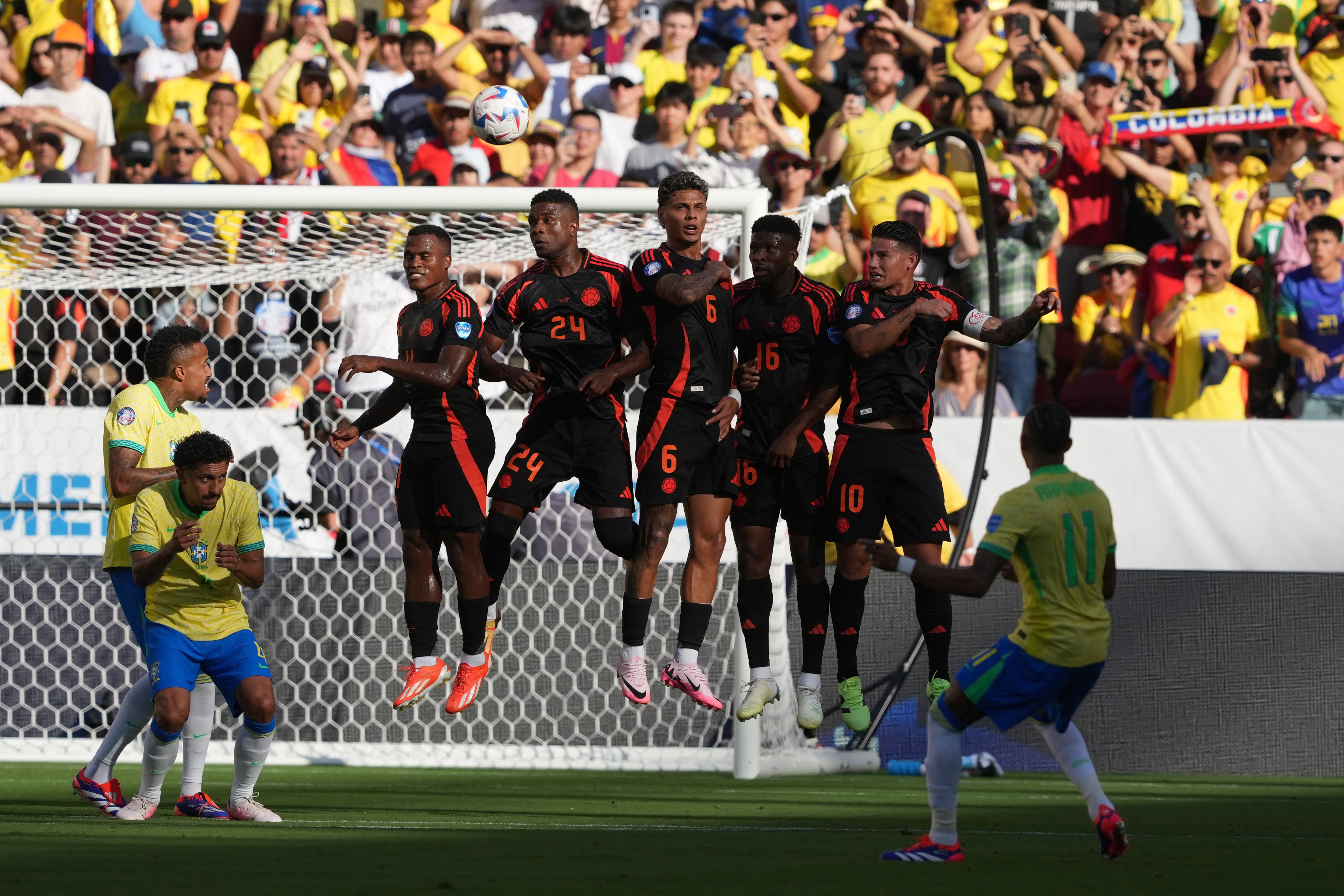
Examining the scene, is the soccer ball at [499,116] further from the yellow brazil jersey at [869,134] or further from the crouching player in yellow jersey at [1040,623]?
the yellow brazil jersey at [869,134]

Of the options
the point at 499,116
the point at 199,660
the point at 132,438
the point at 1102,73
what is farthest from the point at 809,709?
the point at 1102,73

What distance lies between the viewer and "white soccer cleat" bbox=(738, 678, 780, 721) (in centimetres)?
794

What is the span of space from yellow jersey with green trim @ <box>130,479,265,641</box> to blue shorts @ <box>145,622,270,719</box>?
3 cm

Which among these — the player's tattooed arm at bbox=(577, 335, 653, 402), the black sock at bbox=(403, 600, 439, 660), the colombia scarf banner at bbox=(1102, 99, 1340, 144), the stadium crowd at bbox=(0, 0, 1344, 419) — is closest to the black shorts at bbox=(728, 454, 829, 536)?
the player's tattooed arm at bbox=(577, 335, 653, 402)

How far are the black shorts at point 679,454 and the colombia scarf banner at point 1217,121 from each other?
23.1 feet

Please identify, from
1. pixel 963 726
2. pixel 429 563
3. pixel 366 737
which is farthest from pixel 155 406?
pixel 963 726

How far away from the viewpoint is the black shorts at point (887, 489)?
766 centimetres

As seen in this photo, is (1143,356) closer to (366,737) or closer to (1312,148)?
(1312,148)

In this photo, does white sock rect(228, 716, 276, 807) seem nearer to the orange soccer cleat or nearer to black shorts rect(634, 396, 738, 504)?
the orange soccer cleat

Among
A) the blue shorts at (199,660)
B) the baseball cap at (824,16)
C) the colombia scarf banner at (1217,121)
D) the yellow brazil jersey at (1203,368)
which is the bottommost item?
the blue shorts at (199,660)

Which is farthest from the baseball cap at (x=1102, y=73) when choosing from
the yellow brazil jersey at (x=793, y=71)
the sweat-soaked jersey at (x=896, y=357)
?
the sweat-soaked jersey at (x=896, y=357)

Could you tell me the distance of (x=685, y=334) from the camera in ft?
25.1

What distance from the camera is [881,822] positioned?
303 inches

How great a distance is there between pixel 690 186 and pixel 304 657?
176 inches
